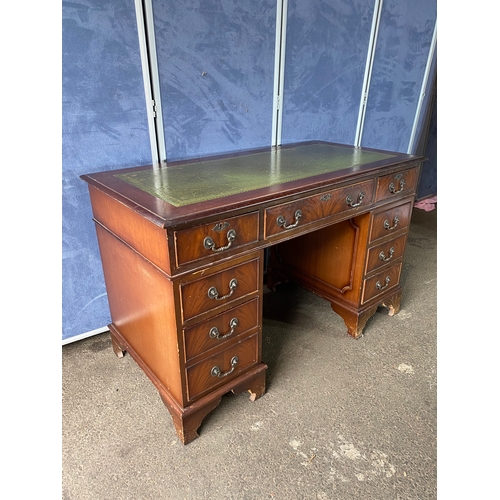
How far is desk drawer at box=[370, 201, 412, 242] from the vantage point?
1.85 meters

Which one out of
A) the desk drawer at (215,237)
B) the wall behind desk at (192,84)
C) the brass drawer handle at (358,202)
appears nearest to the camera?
the desk drawer at (215,237)

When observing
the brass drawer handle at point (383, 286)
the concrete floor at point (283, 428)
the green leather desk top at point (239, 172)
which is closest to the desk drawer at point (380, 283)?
the brass drawer handle at point (383, 286)

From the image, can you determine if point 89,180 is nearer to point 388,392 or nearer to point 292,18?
point 292,18

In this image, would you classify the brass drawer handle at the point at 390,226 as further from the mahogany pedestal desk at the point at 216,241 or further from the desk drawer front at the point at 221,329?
the desk drawer front at the point at 221,329

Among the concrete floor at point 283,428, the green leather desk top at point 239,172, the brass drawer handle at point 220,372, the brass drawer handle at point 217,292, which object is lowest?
the concrete floor at point 283,428

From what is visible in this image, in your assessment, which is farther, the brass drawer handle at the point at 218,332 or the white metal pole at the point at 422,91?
the white metal pole at the point at 422,91

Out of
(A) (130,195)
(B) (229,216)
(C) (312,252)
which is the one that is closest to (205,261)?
(B) (229,216)

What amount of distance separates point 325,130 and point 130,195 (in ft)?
5.10

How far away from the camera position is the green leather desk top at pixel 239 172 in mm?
1341

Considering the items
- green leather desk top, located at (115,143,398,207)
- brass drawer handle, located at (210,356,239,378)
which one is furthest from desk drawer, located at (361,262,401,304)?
brass drawer handle, located at (210,356,239,378)

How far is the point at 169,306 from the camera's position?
49.4 inches

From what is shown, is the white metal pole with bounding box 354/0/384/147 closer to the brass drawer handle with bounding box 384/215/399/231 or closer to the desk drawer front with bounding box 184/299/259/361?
the brass drawer handle with bounding box 384/215/399/231

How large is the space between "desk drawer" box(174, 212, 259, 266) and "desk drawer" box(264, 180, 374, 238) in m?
0.07

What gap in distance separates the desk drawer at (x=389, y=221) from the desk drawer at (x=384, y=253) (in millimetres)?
60
